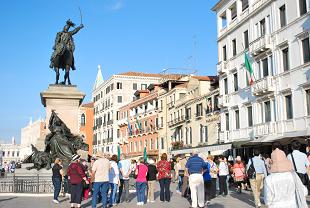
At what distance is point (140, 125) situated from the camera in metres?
68.7

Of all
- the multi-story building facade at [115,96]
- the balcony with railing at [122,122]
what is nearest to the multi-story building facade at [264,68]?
the balcony with railing at [122,122]

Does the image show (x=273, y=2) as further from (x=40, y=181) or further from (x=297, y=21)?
(x=40, y=181)

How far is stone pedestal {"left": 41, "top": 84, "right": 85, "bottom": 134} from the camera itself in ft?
62.6

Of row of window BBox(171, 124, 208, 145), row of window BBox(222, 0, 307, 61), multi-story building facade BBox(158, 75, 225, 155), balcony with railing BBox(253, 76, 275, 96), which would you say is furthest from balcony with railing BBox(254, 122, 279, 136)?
row of window BBox(171, 124, 208, 145)

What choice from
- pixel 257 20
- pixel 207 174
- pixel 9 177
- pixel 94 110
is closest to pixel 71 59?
pixel 9 177

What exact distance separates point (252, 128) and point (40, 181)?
65.6ft

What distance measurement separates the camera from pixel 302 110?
2598 cm

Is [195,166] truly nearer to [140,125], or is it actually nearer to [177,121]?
[177,121]

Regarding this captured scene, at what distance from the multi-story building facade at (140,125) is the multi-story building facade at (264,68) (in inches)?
1023

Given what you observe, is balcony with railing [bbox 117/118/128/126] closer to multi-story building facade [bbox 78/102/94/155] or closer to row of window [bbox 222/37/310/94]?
multi-story building facade [bbox 78/102/94/155]

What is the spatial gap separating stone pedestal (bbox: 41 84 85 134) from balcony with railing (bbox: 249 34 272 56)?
1579 cm

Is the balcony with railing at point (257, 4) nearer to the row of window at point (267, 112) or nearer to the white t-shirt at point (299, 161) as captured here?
the row of window at point (267, 112)

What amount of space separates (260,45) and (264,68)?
1747 millimetres

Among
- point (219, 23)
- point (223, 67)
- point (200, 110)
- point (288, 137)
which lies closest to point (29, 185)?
point (288, 137)
